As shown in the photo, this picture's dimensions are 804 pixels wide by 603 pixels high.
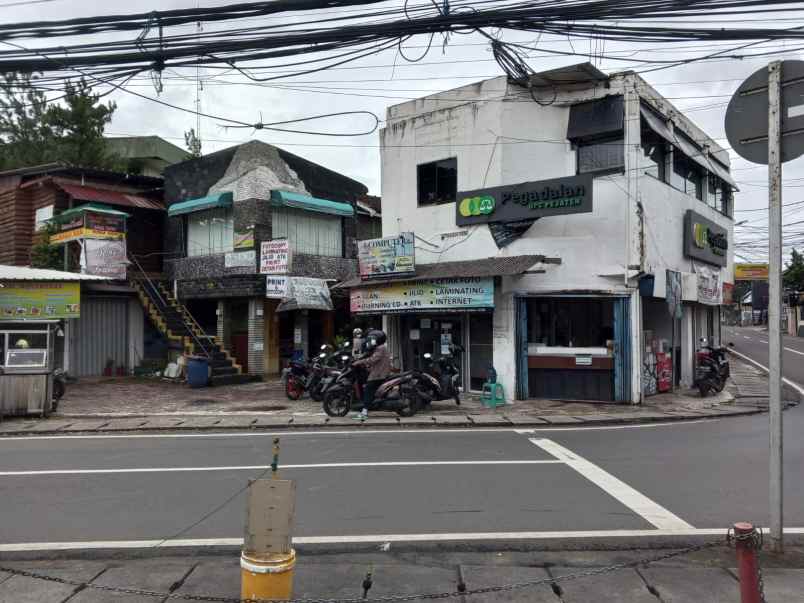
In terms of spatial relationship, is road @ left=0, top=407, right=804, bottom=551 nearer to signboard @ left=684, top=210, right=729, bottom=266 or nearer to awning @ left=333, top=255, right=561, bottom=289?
awning @ left=333, top=255, right=561, bottom=289

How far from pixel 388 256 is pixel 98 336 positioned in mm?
11075

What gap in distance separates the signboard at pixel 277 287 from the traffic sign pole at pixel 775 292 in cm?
1545

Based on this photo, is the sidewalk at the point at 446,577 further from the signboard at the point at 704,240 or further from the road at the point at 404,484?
the signboard at the point at 704,240

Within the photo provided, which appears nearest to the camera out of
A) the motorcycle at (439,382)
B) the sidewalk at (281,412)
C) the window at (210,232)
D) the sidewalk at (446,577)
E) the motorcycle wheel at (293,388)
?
the sidewalk at (446,577)

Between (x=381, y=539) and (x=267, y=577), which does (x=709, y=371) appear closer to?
(x=381, y=539)

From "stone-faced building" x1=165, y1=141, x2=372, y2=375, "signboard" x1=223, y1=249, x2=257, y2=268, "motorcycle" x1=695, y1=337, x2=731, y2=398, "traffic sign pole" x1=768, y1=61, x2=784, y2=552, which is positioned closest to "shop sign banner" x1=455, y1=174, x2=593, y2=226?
"motorcycle" x1=695, y1=337, x2=731, y2=398

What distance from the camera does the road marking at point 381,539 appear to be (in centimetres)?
528

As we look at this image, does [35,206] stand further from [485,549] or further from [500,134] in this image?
[485,549]

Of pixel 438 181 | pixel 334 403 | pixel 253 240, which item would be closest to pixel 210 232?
pixel 253 240

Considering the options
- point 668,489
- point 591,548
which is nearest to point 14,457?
point 591,548

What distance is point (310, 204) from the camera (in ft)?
70.1

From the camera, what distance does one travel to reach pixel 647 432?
11.1 meters

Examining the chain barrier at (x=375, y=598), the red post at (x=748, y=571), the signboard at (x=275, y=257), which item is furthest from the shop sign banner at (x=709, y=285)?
the red post at (x=748, y=571)

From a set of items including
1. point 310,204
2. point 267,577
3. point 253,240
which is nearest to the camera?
point 267,577
